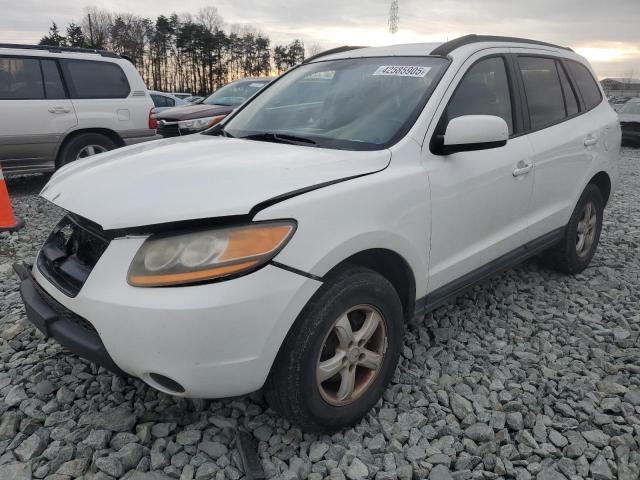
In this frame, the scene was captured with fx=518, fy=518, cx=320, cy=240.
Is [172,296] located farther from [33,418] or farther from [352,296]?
[33,418]

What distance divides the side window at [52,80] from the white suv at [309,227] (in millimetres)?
4776

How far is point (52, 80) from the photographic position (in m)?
6.95

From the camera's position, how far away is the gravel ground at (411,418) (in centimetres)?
212

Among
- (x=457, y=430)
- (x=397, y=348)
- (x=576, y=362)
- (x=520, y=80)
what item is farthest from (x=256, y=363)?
(x=520, y=80)

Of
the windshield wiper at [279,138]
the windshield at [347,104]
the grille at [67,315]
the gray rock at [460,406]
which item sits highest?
the windshield at [347,104]

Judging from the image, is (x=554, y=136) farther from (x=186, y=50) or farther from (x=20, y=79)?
(x=186, y=50)

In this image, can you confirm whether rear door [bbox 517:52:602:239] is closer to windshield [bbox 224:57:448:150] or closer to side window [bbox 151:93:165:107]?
windshield [bbox 224:57:448:150]

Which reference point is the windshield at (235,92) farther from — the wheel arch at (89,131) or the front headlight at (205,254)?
the front headlight at (205,254)

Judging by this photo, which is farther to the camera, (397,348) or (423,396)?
(423,396)

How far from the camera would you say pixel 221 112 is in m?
8.54

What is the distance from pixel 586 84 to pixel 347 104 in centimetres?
241

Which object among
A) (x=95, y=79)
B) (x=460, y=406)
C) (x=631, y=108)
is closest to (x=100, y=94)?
(x=95, y=79)

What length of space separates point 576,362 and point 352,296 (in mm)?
1647

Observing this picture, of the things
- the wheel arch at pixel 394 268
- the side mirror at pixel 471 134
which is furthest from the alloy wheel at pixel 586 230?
the wheel arch at pixel 394 268
